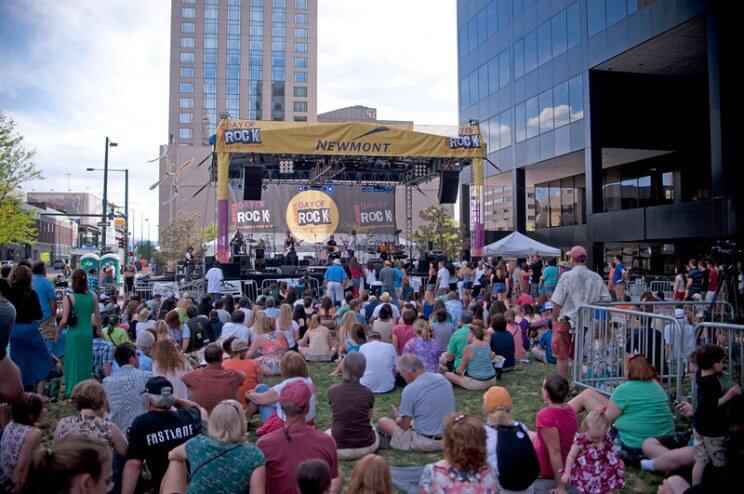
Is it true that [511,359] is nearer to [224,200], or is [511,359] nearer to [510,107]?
[224,200]

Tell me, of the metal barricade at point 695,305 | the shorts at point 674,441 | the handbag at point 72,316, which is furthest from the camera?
the metal barricade at point 695,305

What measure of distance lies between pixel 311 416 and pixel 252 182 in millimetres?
15685

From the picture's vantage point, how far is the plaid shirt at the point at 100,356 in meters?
7.33

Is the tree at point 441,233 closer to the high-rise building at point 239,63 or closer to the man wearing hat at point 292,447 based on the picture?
the man wearing hat at point 292,447

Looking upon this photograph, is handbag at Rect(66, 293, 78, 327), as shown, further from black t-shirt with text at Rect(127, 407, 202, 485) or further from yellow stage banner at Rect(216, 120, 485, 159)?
yellow stage banner at Rect(216, 120, 485, 159)

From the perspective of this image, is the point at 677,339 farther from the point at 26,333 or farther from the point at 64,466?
the point at 26,333

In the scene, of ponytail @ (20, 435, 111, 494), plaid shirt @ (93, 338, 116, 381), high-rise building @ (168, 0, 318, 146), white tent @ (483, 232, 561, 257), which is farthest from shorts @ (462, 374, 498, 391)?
high-rise building @ (168, 0, 318, 146)

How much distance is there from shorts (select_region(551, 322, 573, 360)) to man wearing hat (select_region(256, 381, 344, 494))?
467 cm

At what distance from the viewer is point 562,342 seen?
765cm

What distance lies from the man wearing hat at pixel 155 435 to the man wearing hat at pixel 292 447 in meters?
0.82

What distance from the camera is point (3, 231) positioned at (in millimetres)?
28203

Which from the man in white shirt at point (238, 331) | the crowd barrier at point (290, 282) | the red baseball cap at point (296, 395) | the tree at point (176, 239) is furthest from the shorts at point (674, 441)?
the tree at point (176, 239)

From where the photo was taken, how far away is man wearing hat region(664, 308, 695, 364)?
609 cm

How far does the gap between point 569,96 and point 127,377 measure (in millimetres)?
26564
